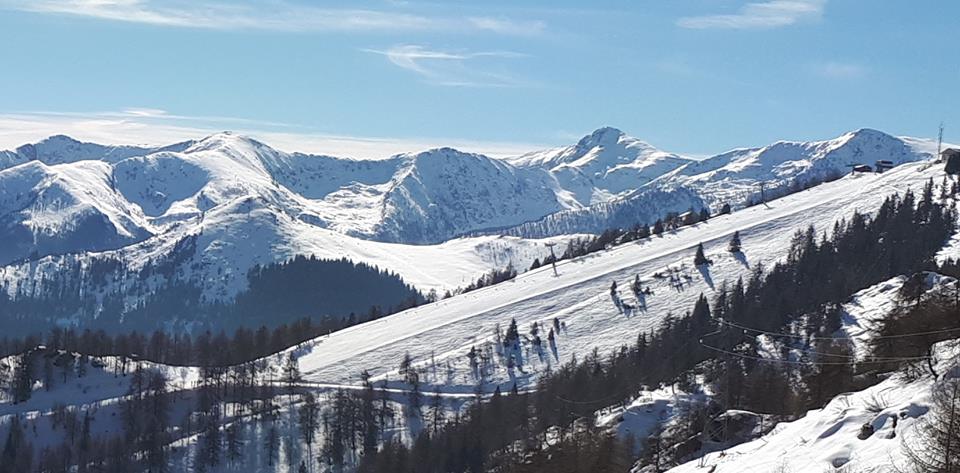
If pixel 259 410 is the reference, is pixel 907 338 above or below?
above

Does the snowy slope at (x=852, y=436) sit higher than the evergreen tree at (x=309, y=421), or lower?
higher

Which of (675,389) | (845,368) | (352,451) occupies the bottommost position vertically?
(352,451)

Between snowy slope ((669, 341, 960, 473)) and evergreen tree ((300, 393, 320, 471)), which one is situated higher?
snowy slope ((669, 341, 960, 473))

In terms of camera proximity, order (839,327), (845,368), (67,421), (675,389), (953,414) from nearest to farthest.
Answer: (953,414) < (845,368) < (675,389) < (839,327) < (67,421)

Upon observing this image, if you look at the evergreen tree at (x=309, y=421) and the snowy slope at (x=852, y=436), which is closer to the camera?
the snowy slope at (x=852, y=436)

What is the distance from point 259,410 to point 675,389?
84.4 metres

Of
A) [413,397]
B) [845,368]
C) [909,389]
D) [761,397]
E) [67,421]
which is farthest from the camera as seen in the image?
[413,397]

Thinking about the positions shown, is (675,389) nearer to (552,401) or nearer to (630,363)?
(552,401)

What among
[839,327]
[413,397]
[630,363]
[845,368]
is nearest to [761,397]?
[845,368]

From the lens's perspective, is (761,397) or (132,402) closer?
(761,397)

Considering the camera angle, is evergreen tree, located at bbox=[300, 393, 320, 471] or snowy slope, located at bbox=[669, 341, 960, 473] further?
evergreen tree, located at bbox=[300, 393, 320, 471]

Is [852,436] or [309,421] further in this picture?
[309,421]

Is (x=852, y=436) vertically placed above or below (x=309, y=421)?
above

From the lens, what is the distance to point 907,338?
57.9 meters
